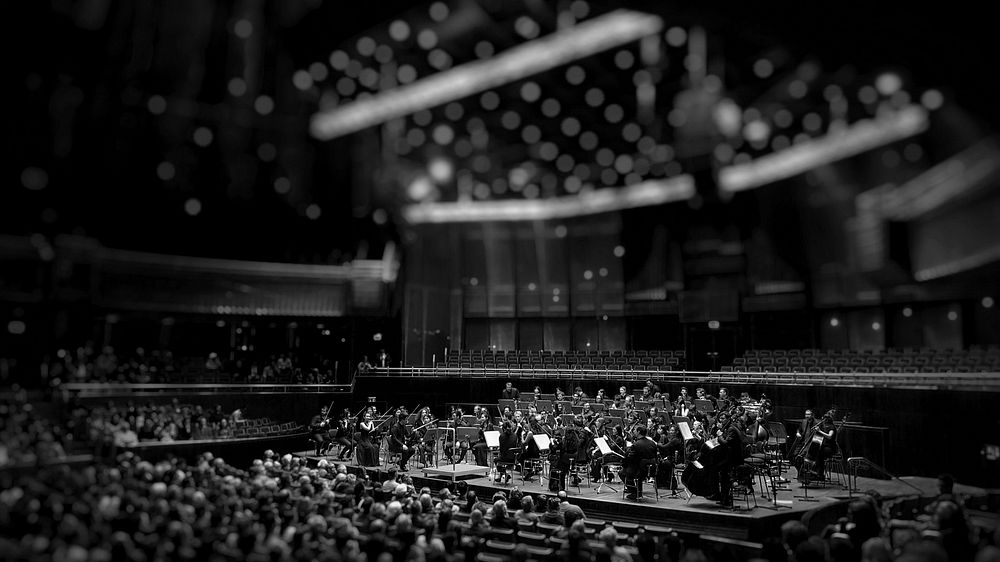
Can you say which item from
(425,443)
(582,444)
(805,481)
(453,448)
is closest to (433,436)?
(425,443)

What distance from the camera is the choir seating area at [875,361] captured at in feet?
43.1

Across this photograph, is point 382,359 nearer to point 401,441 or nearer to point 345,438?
point 345,438

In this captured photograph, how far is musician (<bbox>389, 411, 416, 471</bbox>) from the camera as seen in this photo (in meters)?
13.8

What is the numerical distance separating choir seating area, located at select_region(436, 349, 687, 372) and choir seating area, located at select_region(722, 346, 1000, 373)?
6.66 feet

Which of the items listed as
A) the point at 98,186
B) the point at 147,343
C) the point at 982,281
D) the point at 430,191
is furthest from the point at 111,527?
the point at 430,191

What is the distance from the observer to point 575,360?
2127 centimetres

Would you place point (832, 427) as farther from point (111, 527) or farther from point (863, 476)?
point (111, 527)

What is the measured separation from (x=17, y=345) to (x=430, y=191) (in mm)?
13259

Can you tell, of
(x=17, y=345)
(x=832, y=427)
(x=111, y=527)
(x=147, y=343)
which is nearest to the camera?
(x=111, y=527)

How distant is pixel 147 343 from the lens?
16.8m

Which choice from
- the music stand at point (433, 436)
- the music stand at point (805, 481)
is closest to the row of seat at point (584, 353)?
the music stand at point (433, 436)

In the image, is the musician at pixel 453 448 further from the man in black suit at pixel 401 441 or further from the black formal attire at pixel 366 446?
the black formal attire at pixel 366 446

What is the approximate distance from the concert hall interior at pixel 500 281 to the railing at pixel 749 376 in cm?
8

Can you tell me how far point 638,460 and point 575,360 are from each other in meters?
10.6
